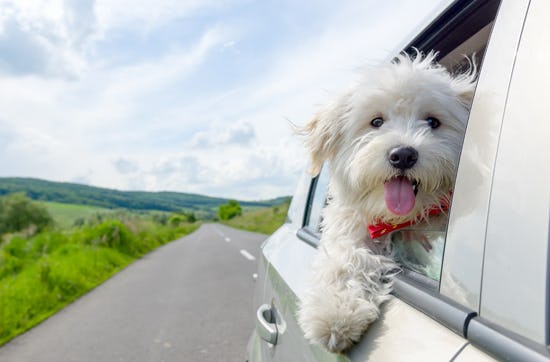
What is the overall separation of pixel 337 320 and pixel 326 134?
3.13ft

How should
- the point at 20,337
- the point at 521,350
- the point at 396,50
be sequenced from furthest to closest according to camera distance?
1. the point at 20,337
2. the point at 396,50
3. the point at 521,350

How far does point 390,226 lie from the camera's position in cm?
185

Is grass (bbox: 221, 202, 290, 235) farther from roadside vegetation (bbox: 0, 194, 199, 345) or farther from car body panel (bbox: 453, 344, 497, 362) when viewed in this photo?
→ car body panel (bbox: 453, 344, 497, 362)

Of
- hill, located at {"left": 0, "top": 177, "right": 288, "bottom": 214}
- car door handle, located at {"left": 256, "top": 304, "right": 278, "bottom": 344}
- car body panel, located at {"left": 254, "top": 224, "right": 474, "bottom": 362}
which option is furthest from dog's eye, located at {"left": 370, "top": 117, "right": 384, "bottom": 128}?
hill, located at {"left": 0, "top": 177, "right": 288, "bottom": 214}

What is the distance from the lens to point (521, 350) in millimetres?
840

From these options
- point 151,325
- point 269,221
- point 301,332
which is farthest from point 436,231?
point 269,221

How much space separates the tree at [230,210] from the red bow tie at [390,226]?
118 metres

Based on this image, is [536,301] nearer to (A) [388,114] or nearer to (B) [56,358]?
(A) [388,114]

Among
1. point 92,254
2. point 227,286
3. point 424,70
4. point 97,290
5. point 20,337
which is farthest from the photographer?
point 92,254

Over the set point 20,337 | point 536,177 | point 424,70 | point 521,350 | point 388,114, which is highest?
point 424,70

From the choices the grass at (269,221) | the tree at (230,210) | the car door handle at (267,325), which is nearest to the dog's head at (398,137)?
the car door handle at (267,325)

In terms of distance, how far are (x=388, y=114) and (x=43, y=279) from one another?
8.90 m

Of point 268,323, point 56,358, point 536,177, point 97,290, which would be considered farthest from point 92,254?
point 536,177

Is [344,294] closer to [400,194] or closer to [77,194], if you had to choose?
[400,194]
